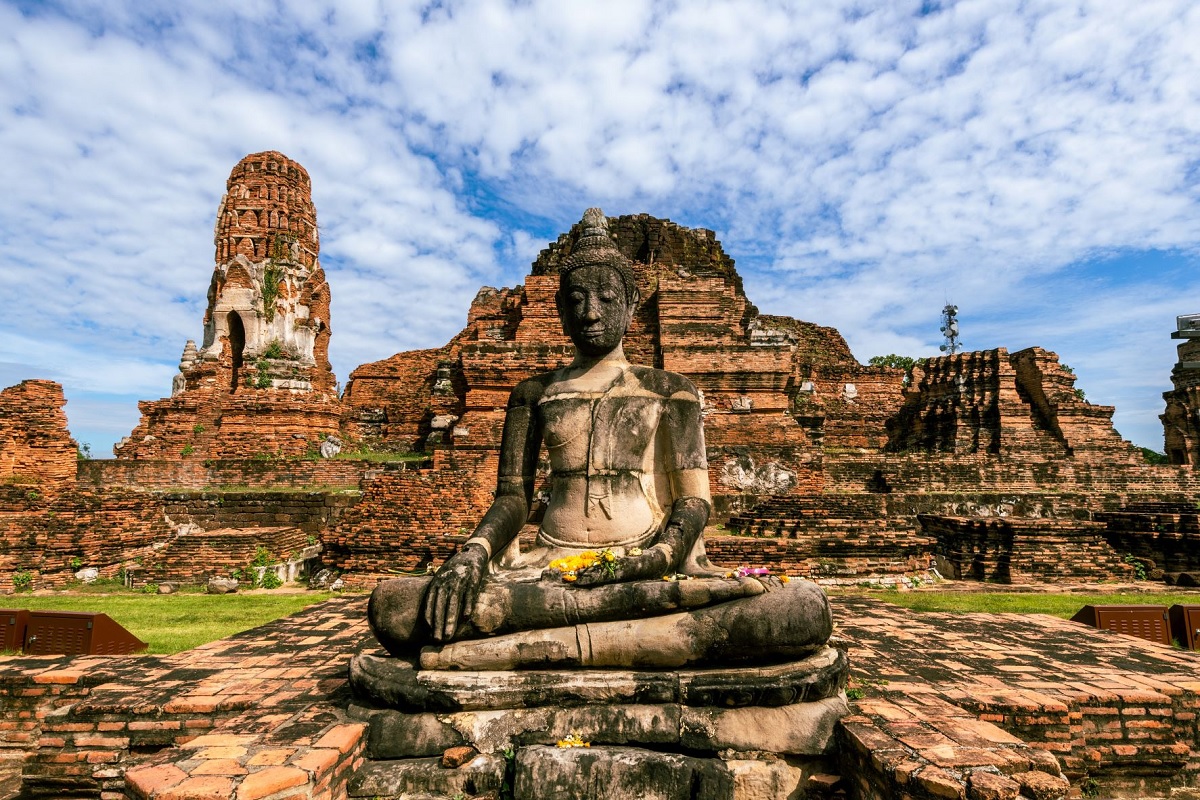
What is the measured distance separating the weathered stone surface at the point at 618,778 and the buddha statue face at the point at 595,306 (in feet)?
8.06

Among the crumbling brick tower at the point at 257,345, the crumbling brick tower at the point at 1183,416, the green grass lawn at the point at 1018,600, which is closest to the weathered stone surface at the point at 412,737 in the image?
the green grass lawn at the point at 1018,600

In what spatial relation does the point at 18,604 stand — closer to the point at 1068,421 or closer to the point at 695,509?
the point at 695,509

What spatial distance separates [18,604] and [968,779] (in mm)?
11586

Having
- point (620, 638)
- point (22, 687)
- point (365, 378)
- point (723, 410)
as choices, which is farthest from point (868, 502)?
point (365, 378)

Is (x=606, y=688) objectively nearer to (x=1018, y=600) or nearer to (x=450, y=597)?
(x=450, y=597)

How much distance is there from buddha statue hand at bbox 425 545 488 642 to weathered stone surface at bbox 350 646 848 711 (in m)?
0.22

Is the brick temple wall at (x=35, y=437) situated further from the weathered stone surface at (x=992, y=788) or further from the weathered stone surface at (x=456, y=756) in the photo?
the weathered stone surface at (x=992, y=788)

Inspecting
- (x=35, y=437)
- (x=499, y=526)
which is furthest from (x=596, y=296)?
(x=35, y=437)

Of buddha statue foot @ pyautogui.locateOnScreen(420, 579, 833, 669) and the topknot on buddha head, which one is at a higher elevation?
the topknot on buddha head

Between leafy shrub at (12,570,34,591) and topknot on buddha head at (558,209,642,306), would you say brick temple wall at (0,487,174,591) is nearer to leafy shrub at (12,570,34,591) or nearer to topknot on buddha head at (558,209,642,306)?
leafy shrub at (12,570,34,591)

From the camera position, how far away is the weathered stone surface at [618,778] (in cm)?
297

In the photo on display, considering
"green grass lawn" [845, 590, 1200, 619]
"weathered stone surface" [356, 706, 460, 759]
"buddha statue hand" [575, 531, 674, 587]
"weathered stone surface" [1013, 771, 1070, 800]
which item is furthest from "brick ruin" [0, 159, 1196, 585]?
"weathered stone surface" [1013, 771, 1070, 800]

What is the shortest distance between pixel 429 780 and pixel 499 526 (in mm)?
1498

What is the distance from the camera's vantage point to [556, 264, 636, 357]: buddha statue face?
174 inches
